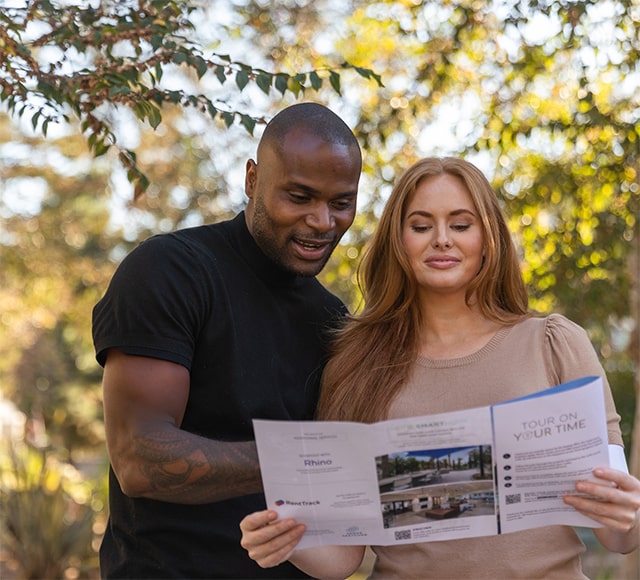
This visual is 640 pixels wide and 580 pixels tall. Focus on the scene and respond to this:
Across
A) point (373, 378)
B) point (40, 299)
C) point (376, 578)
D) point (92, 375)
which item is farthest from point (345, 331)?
point (92, 375)

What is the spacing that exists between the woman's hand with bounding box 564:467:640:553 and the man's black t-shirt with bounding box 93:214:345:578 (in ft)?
3.26

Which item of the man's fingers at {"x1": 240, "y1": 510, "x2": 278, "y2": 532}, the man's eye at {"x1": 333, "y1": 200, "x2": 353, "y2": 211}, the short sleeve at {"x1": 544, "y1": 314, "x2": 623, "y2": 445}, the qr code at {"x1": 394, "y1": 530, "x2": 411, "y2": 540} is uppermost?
the man's eye at {"x1": 333, "y1": 200, "x2": 353, "y2": 211}

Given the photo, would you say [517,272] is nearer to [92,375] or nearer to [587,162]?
[587,162]

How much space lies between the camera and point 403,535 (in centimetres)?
238

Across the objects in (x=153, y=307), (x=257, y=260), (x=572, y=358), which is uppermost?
(x=257, y=260)

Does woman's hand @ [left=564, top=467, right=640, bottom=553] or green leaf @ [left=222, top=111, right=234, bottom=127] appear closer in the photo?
woman's hand @ [left=564, top=467, right=640, bottom=553]

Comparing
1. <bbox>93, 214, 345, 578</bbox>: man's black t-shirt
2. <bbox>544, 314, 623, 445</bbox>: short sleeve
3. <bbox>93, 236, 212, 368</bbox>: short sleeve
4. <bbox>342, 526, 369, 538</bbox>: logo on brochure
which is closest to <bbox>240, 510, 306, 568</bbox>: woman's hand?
<bbox>342, 526, 369, 538</bbox>: logo on brochure

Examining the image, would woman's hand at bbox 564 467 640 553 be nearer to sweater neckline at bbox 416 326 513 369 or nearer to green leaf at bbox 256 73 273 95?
sweater neckline at bbox 416 326 513 369

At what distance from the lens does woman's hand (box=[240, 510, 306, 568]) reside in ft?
7.75

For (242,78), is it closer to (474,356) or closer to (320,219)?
(320,219)

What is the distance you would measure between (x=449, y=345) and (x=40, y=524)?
281 inches


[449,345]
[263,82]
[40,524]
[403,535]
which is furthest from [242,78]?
[40,524]

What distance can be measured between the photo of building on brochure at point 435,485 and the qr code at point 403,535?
0.07 ft

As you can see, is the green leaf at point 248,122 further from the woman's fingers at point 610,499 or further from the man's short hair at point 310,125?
the woman's fingers at point 610,499
